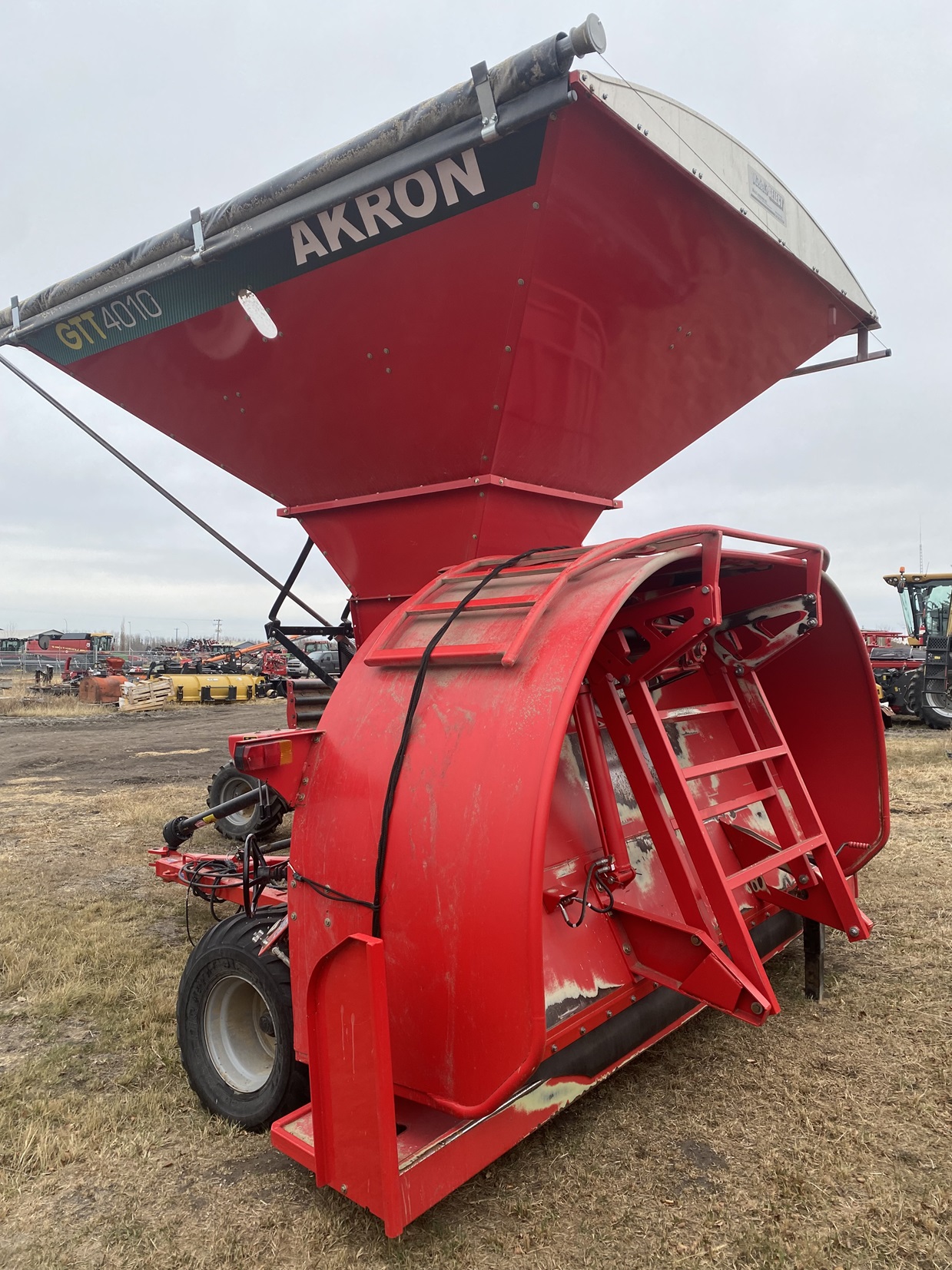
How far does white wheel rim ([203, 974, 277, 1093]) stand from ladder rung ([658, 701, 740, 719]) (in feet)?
5.80

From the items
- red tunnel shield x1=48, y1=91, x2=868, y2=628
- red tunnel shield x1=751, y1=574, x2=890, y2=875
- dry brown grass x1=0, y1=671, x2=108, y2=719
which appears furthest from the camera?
dry brown grass x1=0, y1=671, x2=108, y2=719

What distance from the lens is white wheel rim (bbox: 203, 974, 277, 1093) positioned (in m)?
2.59

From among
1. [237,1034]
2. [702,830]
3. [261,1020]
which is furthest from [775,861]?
[237,1034]

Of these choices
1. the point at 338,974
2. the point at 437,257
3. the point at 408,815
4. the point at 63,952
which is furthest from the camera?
the point at 63,952

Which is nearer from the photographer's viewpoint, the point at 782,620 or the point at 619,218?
the point at 619,218

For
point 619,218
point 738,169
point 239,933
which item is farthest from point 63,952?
point 738,169

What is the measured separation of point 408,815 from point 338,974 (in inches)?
17.0

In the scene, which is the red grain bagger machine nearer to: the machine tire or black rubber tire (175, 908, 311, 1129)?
black rubber tire (175, 908, 311, 1129)

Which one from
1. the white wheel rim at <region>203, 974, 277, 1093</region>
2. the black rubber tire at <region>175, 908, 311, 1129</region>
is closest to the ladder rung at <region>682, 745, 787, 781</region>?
the black rubber tire at <region>175, 908, 311, 1129</region>

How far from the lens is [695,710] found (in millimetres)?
3260

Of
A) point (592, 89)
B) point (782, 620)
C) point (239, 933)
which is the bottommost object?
point (239, 933)

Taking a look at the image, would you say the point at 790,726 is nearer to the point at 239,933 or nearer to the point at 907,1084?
the point at 907,1084

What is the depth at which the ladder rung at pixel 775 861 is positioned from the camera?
259 cm

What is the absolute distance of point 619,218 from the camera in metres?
2.71
